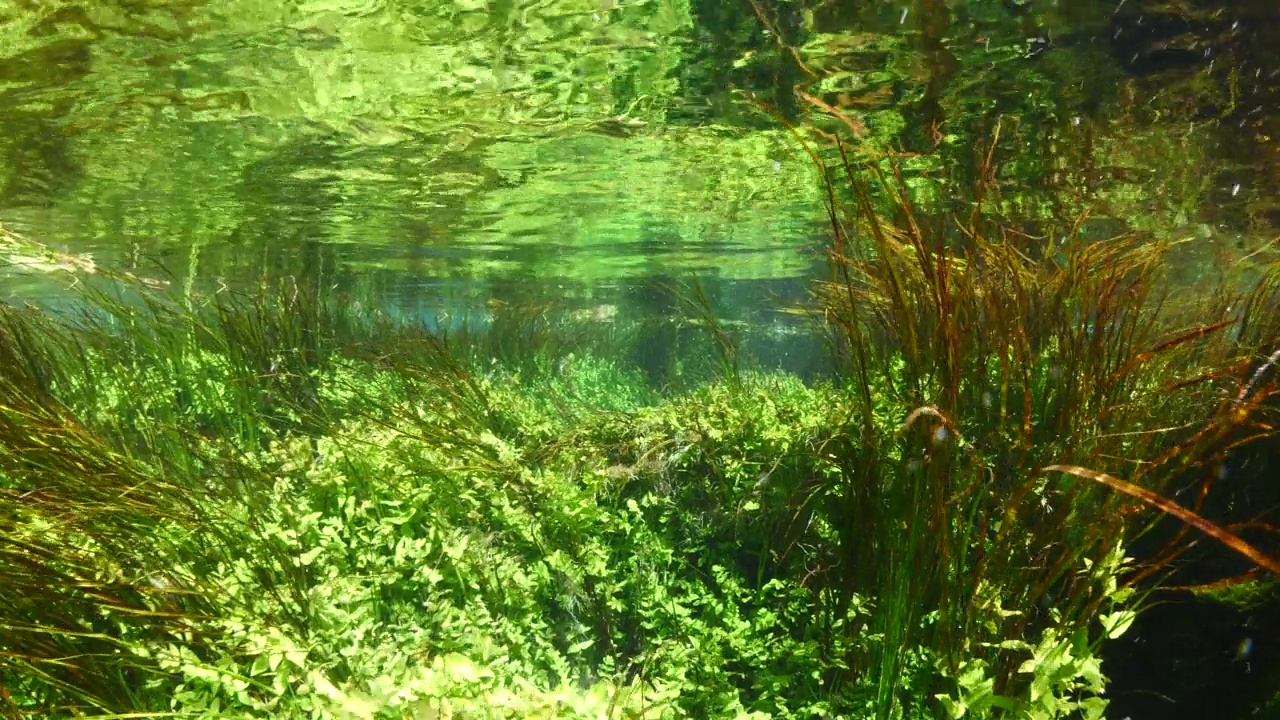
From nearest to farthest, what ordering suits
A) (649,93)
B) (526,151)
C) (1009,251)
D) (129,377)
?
(1009,251) < (129,377) < (649,93) < (526,151)

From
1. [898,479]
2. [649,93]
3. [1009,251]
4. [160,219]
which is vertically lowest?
[160,219]

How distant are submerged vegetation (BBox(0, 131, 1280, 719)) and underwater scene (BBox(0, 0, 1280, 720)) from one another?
0.04 meters

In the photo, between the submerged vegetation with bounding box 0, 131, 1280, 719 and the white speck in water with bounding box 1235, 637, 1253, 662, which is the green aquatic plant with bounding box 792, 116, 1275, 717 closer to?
the submerged vegetation with bounding box 0, 131, 1280, 719

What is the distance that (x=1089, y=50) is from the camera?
8242 mm

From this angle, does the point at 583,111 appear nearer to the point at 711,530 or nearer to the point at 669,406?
the point at 669,406

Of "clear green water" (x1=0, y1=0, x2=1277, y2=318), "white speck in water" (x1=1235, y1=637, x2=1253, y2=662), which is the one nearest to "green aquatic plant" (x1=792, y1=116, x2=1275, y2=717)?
"white speck in water" (x1=1235, y1=637, x2=1253, y2=662)

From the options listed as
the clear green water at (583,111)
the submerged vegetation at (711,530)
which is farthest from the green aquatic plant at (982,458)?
the clear green water at (583,111)

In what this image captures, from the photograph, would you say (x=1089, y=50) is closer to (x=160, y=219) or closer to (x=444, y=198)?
(x=444, y=198)

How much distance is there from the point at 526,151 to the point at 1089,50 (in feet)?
28.1

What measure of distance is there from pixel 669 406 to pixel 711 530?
7.71 feet

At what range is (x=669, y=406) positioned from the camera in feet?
26.0

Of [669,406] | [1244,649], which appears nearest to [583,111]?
[669,406]

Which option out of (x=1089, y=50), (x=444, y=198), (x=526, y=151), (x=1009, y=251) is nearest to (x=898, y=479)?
(x=1009, y=251)

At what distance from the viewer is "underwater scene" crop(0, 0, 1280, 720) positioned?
11.3 feet
